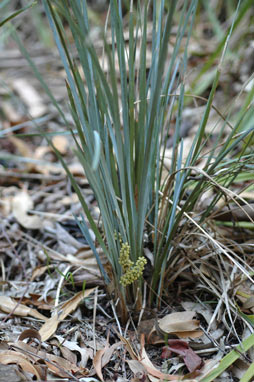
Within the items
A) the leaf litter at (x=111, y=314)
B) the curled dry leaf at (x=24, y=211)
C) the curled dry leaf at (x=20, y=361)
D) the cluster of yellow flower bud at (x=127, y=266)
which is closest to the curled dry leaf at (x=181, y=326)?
the leaf litter at (x=111, y=314)

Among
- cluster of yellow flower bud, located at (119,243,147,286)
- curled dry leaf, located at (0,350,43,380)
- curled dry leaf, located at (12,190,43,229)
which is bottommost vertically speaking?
curled dry leaf, located at (0,350,43,380)

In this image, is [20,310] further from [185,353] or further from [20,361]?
[185,353]

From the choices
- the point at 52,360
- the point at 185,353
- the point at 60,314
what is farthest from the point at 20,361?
the point at 185,353

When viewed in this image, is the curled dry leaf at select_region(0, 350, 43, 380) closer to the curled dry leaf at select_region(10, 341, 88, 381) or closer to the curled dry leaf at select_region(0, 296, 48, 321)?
the curled dry leaf at select_region(10, 341, 88, 381)

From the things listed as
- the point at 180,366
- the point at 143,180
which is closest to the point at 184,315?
the point at 180,366

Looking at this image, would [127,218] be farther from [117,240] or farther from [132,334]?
[132,334]

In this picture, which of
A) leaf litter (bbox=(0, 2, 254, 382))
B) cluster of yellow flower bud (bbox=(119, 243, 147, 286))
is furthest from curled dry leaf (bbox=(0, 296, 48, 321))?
cluster of yellow flower bud (bbox=(119, 243, 147, 286))

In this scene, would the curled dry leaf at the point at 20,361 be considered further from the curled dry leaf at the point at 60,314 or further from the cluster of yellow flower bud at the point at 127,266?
the cluster of yellow flower bud at the point at 127,266
